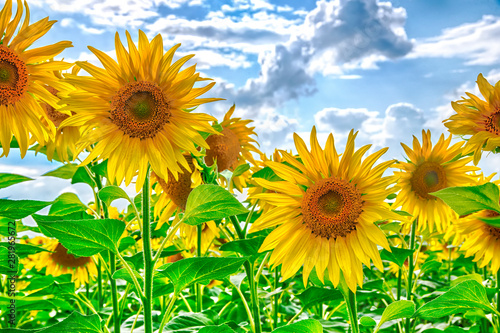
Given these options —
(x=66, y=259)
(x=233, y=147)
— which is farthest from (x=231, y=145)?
(x=66, y=259)

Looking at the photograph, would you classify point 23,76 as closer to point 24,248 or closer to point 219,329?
point 24,248

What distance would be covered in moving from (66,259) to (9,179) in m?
1.77

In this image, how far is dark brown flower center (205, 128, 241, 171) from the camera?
5.69 ft

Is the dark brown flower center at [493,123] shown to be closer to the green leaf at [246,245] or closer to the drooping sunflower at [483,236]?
the drooping sunflower at [483,236]

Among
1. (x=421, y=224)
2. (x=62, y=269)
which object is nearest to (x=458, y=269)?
(x=421, y=224)

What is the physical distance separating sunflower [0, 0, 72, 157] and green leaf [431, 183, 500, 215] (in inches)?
42.8

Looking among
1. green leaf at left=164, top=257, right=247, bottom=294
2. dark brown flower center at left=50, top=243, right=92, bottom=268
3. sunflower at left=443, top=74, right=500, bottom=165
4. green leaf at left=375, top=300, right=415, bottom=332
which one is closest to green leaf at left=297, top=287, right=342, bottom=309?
green leaf at left=375, top=300, right=415, bottom=332

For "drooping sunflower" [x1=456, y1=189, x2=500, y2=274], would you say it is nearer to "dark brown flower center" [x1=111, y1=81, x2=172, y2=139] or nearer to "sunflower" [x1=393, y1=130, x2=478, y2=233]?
"sunflower" [x1=393, y1=130, x2=478, y2=233]

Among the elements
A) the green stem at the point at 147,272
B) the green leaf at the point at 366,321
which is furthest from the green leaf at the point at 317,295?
the green stem at the point at 147,272

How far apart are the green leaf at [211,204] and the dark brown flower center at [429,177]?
4.46 feet

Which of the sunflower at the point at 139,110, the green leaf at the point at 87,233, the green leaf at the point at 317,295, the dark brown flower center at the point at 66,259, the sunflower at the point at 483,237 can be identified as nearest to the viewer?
the green leaf at the point at 87,233

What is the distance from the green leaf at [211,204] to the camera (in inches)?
44.5

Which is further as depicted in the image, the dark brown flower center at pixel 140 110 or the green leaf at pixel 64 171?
the green leaf at pixel 64 171

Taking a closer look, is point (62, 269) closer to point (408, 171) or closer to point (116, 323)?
point (116, 323)
